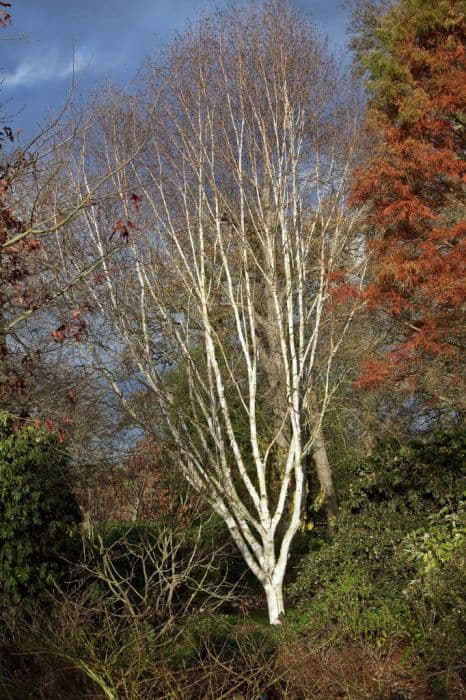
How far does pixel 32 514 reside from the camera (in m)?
7.72

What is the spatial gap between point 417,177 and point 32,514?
7043 mm

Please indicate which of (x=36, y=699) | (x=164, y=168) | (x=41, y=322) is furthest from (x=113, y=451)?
(x=36, y=699)

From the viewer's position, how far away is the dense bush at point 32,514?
7.43m

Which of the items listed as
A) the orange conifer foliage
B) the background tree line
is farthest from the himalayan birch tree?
the orange conifer foliage

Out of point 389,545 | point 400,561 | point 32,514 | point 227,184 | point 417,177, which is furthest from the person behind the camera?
point 417,177

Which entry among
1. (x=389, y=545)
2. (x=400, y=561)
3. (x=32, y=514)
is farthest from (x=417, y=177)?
(x=32, y=514)

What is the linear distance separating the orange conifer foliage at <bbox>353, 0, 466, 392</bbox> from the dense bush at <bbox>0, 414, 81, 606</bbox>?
427 centimetres

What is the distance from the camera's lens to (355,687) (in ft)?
15.0

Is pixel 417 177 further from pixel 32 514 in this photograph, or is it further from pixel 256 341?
pixel 32 514

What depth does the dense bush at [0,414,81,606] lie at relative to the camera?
292 inches

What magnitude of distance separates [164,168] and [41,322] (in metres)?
4.54

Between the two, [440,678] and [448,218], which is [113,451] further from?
[440,678]

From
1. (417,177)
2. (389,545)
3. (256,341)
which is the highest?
(417,177)

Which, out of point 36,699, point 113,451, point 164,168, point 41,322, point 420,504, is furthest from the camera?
point 41,322
